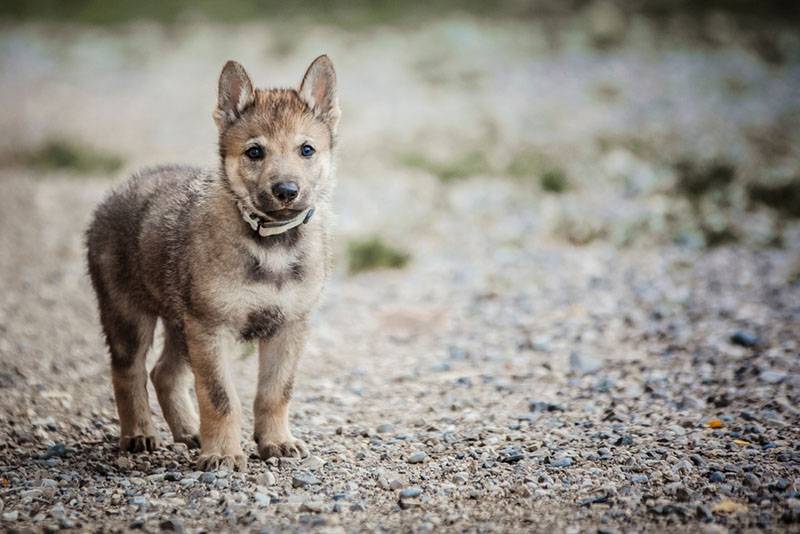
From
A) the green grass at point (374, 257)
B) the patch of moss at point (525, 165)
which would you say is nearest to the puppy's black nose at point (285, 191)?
the green grass at point (374, 257)

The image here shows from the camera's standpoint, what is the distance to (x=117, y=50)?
22.7m

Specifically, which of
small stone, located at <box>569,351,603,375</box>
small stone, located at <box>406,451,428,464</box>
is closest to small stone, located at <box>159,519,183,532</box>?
small stone, located at <box>406,451,428,464</box>

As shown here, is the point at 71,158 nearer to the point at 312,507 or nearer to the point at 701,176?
the point at 701,176

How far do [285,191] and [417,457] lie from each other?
1613 millimetres

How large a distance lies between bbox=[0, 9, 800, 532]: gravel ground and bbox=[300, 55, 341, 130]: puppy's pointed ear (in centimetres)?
186

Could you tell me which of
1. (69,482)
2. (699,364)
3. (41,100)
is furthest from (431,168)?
(41,100)

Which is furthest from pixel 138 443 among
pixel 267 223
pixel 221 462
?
pixel 267 223

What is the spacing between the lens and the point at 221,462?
15.5ft

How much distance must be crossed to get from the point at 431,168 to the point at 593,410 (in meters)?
7.08

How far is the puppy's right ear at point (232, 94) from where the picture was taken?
4.90m

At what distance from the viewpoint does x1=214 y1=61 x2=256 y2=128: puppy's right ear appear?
193 inches

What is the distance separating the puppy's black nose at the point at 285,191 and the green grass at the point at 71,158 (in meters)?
8.31

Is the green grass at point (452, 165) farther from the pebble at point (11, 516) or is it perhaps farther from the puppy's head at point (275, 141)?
the pebble at point (11, 516)

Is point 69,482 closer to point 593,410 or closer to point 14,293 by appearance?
point 593,410
